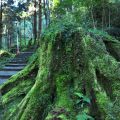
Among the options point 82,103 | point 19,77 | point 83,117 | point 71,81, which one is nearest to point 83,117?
point 83,117

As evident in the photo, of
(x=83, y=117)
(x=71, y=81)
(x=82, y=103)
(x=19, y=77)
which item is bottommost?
(x=83, y=117)

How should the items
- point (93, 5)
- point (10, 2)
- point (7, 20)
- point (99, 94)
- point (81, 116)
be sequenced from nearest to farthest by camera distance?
point (81, 116), point (99, 94), point (93, 5), point (10, 2), point (7, 20)

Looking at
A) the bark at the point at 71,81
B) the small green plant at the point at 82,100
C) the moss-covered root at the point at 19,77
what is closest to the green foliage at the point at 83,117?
the bark at the point at 71,81

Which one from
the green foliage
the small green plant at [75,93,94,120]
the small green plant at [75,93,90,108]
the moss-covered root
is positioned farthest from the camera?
the moss-covered root

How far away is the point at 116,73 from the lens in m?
6.18

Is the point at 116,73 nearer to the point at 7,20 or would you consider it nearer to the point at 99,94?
the point at 99,94

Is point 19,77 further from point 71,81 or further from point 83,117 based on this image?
point 83,117

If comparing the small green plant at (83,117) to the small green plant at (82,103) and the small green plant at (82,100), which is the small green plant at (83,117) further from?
the small green plant at (82,100)

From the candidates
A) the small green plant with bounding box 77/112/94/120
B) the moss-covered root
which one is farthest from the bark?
the moss-covered root

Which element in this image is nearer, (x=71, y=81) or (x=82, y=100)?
(x=82, y=100)

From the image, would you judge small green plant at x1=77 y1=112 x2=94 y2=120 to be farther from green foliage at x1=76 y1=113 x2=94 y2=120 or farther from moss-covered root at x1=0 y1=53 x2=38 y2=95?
moss-covered root at x1=0 y1=53 x2=38 y2=95

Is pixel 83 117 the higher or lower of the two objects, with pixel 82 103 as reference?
lower

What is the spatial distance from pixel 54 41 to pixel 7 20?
105 ft

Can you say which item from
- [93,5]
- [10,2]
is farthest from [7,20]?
[93,5]
